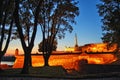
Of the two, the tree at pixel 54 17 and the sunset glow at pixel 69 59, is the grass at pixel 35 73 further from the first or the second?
the sunset glow at pixel 69 59

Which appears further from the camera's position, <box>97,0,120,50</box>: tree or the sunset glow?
the sunset glow

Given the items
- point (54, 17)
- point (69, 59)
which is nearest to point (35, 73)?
point (54, 17)

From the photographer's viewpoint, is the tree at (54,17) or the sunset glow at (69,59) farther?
the sunset glow at (69,59)

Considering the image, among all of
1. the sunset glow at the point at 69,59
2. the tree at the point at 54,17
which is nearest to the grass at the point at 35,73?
the tree at the point at 54,17

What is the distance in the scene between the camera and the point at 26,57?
27344mm

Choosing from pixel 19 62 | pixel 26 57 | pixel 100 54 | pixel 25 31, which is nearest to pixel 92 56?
pixel 100 54

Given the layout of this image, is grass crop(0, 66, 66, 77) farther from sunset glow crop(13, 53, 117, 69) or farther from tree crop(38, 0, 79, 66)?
sunset glow crop(13, 53, 117, 69)

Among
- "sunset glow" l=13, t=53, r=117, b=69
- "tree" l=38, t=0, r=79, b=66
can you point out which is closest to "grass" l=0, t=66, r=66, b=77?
"tree" l=38, t=0, r=79, b=66

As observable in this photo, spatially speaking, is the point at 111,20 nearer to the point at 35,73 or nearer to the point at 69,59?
the point at 35,73

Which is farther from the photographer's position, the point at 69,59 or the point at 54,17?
the point at 69,59

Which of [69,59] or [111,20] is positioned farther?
[69,59]

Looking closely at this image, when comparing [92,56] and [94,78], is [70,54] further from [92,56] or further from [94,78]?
[94,78]

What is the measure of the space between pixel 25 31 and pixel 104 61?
29.7 metres

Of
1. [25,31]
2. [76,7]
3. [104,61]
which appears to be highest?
[76,7]
